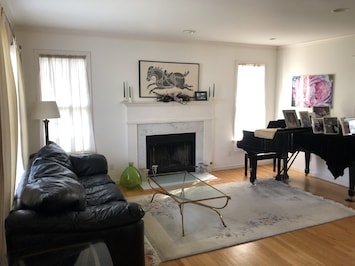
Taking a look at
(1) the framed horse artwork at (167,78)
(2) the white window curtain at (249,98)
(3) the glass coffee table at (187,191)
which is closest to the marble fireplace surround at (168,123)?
(1) the framed horse artwork at (167,78)

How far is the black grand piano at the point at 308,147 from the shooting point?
4047 mm

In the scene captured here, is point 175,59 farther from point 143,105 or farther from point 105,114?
point 105,114

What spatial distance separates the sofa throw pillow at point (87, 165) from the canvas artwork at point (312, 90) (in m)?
3.75

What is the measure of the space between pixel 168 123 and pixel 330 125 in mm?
2619

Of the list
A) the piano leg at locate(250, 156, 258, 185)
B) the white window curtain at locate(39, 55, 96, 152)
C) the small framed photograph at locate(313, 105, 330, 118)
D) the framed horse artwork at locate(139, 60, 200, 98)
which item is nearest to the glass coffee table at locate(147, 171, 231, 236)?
the piano leg at locate(250, 156, 258, 185)

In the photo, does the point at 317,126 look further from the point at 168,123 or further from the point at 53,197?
the point at 53,197

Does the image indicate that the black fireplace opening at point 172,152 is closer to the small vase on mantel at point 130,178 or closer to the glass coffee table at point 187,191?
the small vase on mantel at point 130,178

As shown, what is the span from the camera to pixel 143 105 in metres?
5.08

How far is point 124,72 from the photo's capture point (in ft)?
16.2

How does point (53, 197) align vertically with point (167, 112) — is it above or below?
below

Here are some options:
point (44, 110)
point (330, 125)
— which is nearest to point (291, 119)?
point (330, 125)

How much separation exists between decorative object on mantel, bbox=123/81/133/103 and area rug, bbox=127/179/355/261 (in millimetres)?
1652

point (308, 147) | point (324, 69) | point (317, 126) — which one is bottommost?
point (308, 147)

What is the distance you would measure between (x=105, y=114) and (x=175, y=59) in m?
1.56
